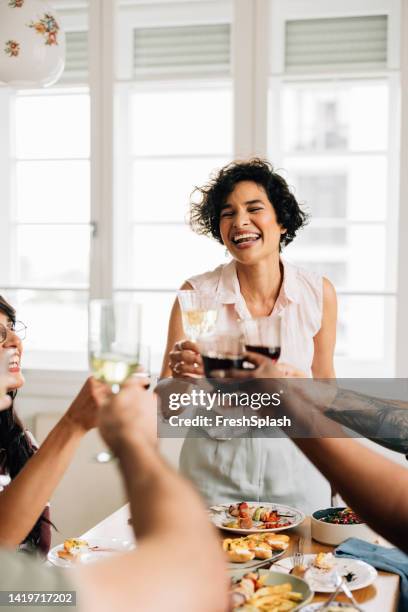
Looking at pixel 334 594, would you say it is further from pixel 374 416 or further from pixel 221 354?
pixel 221 354

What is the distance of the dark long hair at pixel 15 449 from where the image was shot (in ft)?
5.31

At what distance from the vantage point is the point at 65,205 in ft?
11.1

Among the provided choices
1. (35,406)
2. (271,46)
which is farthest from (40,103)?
(35,406)

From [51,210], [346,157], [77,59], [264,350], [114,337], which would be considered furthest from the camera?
[51,210]

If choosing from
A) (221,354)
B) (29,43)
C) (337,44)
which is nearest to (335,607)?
(221,354)

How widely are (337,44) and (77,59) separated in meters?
1.07

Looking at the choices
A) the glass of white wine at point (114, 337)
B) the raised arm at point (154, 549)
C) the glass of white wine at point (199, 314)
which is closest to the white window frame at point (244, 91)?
the glass of white wine at point (199, 314)

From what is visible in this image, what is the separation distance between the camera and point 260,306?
2209 mm

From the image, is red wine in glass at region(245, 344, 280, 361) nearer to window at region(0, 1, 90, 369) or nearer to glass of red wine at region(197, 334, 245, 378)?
glass of red wine at region(197, 334, 245, 378)

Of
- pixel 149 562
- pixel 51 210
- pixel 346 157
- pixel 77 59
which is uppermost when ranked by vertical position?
pixel 77 59

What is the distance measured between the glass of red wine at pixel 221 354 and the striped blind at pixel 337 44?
2368 millimetres

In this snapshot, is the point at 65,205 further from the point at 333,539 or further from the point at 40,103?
the point at 333,539

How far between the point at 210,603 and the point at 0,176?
314 cm

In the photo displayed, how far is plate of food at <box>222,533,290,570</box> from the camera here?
145 centimetres
